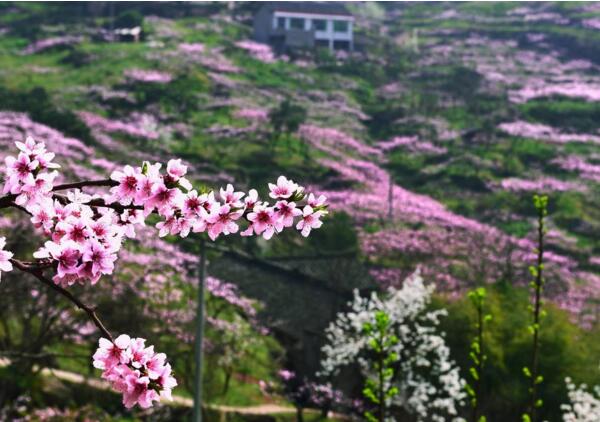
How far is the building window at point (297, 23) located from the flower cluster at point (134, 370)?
6540 cm

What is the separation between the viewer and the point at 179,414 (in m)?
25.8

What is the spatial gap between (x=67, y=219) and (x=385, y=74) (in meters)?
64.1

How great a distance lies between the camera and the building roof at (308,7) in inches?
2630

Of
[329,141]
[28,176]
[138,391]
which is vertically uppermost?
[28,176]

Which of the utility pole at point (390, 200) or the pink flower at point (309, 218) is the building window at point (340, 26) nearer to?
the utility pole at point (390, 200)

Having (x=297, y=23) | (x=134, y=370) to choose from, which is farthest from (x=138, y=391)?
(x=297, y=23)

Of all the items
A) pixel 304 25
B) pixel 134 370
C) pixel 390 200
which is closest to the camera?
pixel 134 370

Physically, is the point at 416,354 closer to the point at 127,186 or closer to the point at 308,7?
the point at 127,186

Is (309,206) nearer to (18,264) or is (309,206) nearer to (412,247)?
(18,264)

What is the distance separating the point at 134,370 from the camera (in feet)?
11.8

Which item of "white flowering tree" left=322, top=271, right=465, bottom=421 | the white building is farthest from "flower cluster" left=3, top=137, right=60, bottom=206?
the white building

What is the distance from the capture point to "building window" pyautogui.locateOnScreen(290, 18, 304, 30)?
6694 centimetres

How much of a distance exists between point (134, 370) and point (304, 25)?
65915 millimetres

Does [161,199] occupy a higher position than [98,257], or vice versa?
[161,199]
